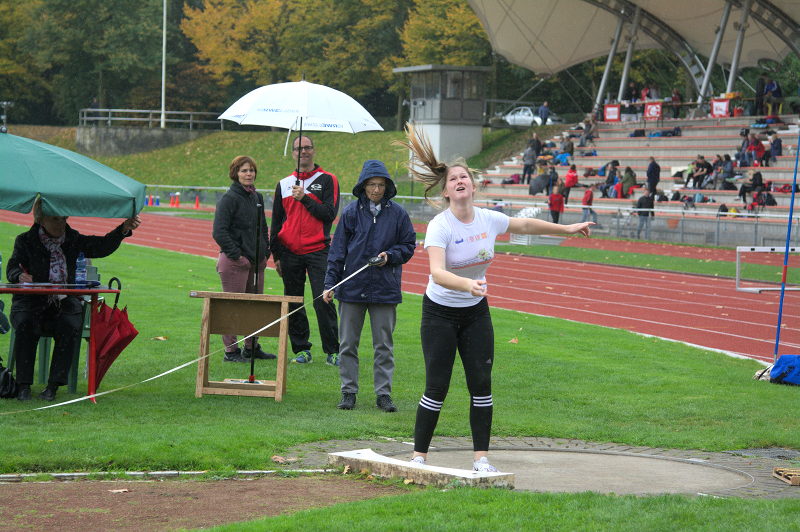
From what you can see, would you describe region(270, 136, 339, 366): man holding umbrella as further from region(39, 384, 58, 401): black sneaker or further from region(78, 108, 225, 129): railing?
region(78, 108, 225, 129): railing

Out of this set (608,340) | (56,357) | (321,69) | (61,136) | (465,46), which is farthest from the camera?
(61,136)

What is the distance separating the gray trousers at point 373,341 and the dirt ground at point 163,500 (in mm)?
2441

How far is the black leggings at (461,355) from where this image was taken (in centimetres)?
704

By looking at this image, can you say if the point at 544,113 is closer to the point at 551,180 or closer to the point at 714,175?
the point at 551,180

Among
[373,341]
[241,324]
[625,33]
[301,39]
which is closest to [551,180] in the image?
[625,33]

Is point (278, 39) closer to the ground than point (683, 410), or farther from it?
farther from it

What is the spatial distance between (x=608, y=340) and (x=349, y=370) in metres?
5.91

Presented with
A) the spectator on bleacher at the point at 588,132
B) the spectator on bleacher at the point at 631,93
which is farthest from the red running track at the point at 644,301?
the spectator on bleacher at the point at 631,93

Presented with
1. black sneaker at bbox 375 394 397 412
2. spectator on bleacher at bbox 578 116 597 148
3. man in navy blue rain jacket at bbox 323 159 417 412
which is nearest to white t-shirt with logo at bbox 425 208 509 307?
man in navy blue rain jacket at bbox 323 159 417 412

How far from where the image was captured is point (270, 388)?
32.7 feet

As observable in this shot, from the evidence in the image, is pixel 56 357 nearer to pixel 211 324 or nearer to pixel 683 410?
pixel 211 324

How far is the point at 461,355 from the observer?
7133 mm

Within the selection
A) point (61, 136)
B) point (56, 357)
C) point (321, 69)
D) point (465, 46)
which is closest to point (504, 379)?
point (56, 357)

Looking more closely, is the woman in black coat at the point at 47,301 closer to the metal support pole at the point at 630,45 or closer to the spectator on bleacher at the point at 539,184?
the spectator on bleacher at the point at 539,184
